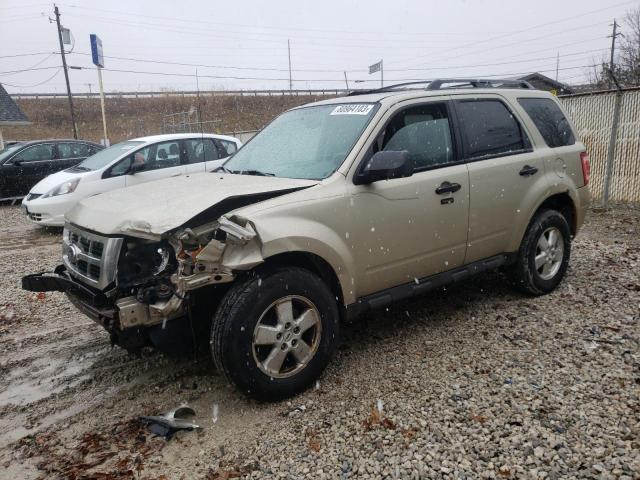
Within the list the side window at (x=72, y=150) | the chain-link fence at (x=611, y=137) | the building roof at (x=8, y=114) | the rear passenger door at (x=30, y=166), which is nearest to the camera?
the chain-link fence at (x=611, y=137)

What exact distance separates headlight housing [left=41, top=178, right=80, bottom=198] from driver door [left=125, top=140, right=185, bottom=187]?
915mm

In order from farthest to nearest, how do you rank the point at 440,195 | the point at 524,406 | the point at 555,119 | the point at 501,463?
the point at 555,119
the point at 440,195
the point at 524,406
the point at 501,463

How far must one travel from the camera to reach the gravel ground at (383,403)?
2.63 metres

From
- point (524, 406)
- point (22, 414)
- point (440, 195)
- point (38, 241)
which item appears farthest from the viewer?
point (38, 241)

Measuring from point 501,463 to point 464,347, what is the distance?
140 centimetres

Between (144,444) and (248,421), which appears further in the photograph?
(248,421)

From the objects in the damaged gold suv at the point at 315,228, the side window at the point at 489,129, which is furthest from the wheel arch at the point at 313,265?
the side window at the point at 489,129

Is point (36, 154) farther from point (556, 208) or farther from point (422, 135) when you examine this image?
point (556, 208)

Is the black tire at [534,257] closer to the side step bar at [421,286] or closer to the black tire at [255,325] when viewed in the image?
the side step bar at [421,286]

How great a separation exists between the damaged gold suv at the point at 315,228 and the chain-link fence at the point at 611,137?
540 cm

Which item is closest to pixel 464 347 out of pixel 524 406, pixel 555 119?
pixel 524 406

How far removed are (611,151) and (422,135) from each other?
278 inches

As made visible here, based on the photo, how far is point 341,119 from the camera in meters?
3.89

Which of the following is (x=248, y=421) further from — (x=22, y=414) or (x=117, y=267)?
(x=22, y=414)
